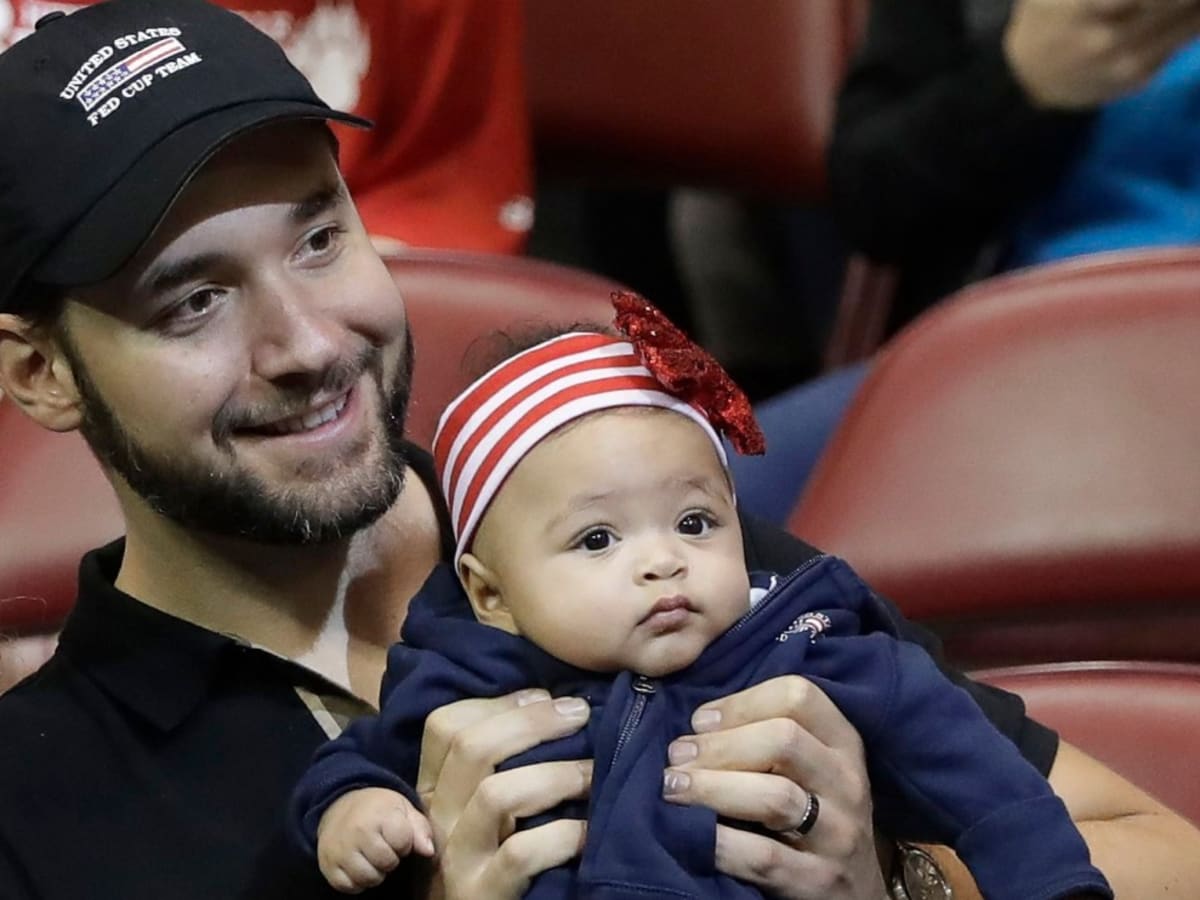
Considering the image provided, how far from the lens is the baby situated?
1047 millimetres

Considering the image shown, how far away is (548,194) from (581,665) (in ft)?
6.73

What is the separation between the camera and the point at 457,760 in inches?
42.7

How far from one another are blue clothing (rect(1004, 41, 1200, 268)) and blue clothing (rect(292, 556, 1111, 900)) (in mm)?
870

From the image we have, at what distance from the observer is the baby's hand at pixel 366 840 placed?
1.02 metres

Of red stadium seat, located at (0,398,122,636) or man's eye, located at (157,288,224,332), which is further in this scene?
red stadium seat, located at (0,398,122,636)

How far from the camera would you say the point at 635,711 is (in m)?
1.06

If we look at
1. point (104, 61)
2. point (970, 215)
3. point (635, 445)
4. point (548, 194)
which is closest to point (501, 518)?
point (635, 445)

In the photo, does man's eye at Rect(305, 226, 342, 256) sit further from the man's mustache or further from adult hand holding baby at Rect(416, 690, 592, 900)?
adult hand holding baby at Rect(416, 690, 592, 900)

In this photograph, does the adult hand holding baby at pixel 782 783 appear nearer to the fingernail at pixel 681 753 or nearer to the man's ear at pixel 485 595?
the fingernail at pixel 681 753

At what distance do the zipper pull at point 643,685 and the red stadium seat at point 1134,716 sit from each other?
370 millimetres

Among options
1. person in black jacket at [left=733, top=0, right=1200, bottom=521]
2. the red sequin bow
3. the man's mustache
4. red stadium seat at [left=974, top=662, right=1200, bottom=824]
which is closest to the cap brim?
the man's mustache

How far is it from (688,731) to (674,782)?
0.13 ft

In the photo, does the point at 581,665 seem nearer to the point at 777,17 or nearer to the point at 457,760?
the point at 457,760

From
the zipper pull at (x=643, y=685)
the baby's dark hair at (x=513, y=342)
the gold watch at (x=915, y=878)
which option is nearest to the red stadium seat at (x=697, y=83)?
the baby's dark hair at (x=513, y=342)
